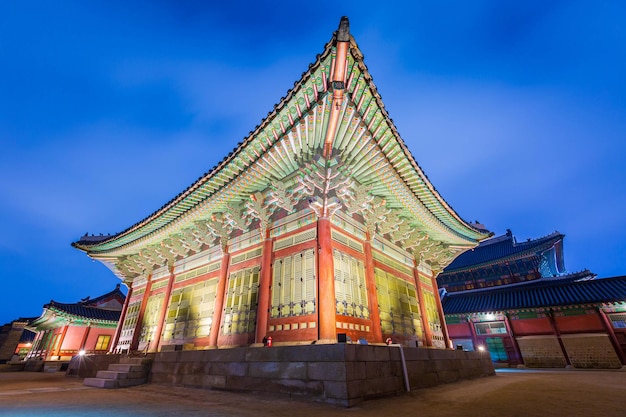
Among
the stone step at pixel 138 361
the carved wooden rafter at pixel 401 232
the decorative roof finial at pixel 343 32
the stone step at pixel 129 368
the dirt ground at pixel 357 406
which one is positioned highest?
the decorative roof finial at pixel 343 32

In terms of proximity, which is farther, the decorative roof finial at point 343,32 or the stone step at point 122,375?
the stone step at point 122,375

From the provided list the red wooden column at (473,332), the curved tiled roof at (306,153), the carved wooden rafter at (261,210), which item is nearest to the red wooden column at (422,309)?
the curved tiled roof at (306,153)

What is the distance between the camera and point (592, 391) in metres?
5.99

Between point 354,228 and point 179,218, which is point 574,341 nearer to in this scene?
point 354,228

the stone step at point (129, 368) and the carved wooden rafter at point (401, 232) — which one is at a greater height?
the carved wooden rafter at point (401, 232)

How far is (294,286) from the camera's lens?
8.45 meters

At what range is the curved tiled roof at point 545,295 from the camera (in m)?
18.5

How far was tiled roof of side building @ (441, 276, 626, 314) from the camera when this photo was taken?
Result: 1850cm

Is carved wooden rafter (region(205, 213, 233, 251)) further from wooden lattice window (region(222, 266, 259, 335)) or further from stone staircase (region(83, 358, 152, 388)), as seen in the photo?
stone staircase (region(83, 358, 152, 388))

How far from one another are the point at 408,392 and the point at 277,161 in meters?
6.81

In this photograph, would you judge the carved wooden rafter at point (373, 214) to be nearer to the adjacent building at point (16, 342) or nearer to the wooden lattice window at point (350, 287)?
the wooden lattice window at point (350, 287)

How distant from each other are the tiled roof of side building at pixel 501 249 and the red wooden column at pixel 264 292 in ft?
88.9

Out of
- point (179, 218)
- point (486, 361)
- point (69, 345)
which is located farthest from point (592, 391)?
point (69, 345)

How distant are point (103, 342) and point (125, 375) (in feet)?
71.2
